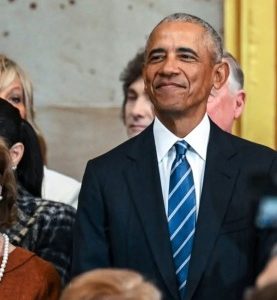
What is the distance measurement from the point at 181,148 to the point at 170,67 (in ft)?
0.68

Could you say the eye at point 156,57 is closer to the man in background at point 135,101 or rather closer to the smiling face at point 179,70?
the smiling face at point 179,70

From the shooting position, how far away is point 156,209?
3.01 metres

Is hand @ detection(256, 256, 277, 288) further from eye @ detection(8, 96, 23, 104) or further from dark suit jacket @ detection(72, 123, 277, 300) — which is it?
eye @ detection(8, 96, 23, 104)

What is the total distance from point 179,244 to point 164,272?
0.09 metres

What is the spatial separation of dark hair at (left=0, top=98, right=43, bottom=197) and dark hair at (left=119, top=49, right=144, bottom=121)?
2.32ft

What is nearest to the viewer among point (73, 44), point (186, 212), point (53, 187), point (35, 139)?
point (186, 212)

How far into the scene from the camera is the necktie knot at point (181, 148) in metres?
3.11

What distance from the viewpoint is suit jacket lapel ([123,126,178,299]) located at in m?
2.96

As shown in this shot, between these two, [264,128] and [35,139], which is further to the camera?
[264,128]

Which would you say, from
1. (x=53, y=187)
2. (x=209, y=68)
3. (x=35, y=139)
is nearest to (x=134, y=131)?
(x=53, y=187)

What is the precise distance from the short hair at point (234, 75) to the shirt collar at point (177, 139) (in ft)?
2.72

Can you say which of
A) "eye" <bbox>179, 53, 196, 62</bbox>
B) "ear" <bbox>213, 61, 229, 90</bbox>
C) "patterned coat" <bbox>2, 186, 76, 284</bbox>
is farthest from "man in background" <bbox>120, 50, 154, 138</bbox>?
"eye" <bbox>179, 53, 196, 62</bbox>

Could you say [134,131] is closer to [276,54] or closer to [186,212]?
[276,54]

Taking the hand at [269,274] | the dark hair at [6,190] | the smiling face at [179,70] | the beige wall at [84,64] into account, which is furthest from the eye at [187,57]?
the beige wall at [84,64]
